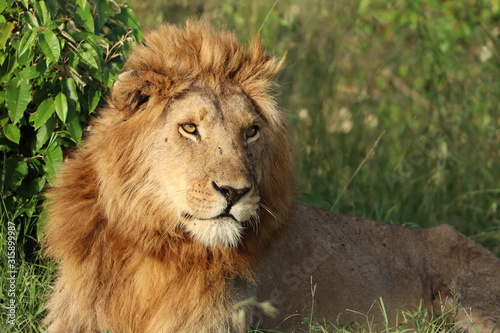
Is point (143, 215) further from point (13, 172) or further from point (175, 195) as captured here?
point (13, 172)

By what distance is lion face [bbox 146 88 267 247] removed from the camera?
313 centimetres

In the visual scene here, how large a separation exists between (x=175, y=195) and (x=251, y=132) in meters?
0.50

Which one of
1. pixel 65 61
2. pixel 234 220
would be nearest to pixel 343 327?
pixel 234 220

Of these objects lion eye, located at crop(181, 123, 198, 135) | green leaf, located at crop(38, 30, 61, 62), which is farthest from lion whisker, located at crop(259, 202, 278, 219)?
green leaf, located at crop(38, 30, 61, 62)

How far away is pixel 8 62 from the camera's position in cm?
389

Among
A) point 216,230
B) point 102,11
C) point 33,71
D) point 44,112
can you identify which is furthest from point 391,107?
point 216,230

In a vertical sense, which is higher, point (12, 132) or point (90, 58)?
point (90, 58)

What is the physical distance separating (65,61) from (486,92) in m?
5.02

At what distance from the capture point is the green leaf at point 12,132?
3.92 m

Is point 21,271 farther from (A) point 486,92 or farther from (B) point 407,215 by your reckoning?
(A) point 486,92

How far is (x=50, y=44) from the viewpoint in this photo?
3619mm

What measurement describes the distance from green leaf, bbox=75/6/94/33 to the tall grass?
6.22 ft

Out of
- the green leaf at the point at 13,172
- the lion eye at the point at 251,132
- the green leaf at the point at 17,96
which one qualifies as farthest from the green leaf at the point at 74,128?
the lion eye at the point at 251,132

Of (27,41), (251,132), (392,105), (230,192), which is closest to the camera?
(230,192)
